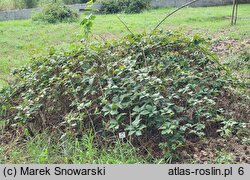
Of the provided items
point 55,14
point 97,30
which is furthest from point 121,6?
point 97,30

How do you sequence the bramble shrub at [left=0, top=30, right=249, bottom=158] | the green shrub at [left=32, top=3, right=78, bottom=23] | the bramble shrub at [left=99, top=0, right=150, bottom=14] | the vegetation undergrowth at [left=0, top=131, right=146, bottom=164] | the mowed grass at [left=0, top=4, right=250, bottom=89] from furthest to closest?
1. the bramble shrub at [left=99, top=0, right=150, bottom=14]
2. the green shrub at [left=32, top=3, right=78, bottom=23]
3. the mowed grass at [left=0, top=4, right=250, bottom=89]
4. the bramble shrub at [left=0, top=30, right=249, bottom=158]
5. the vegetation undergrowth at [left=0, top=131, right=146, bottom=164]

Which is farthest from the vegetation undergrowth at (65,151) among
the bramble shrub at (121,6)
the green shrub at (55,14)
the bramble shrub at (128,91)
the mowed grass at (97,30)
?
the bramble shrub at (121,6)

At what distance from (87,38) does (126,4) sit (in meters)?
11.4

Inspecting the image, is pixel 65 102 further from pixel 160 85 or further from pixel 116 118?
pixel 160 85

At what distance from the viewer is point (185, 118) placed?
3.19 meters

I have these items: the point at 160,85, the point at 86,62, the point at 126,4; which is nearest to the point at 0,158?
the point at 86,62

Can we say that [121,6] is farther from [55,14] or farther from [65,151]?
[65,151]

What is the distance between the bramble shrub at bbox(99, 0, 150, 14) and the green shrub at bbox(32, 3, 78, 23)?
2342 mm

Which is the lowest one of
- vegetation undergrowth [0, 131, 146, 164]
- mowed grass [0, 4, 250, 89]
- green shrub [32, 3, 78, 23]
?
vegetation undergrowth [0, 131, 146, 164]

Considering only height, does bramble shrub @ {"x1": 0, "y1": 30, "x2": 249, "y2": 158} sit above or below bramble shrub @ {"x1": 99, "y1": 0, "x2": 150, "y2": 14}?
below

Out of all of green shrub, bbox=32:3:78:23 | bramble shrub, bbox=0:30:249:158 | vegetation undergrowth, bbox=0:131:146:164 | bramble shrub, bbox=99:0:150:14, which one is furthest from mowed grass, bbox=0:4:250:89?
vegetation undergrowth, bbox=0:131:146:164

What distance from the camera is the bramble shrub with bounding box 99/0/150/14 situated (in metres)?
14.5

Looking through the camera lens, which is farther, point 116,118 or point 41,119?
point 41,119

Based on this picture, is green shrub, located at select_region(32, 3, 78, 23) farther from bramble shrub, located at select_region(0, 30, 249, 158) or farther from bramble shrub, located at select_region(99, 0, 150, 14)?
bramble shrub, located at select_region(0, 30, 249, 158)
